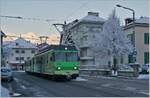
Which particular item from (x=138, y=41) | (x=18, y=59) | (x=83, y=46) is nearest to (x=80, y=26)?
(x=83, y=46)

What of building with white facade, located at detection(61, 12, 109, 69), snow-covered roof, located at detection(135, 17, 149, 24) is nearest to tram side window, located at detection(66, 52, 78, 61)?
snow-covered roof, located at detection(135, 17, 149, 24)

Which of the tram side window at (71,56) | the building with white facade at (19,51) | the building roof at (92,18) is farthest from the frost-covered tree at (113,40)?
the building with white facade at (19,51)

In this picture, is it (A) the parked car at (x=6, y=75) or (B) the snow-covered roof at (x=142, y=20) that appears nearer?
(A) the parked car at (x=6, y=75)

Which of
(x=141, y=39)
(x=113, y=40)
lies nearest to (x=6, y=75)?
(x=113, y=40)

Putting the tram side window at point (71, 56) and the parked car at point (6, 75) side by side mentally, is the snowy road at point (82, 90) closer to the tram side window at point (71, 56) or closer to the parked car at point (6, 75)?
the tram side window at point (71, 56)

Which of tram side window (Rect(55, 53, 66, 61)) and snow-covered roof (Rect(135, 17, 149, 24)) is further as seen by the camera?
snow-covered roof (Rect(135, 17, 149, 24))

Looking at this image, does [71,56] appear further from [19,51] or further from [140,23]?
[19,51]

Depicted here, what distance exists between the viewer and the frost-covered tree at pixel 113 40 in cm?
6769

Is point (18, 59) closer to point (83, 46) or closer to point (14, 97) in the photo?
point (83, 46)

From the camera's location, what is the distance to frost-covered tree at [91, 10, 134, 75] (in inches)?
2665

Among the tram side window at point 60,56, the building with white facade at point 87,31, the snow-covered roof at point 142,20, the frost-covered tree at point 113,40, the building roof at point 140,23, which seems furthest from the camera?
the building with white facade at point 87,31

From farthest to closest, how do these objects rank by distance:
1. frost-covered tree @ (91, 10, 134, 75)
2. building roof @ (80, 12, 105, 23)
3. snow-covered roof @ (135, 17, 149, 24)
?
building roof @ (80, 12, 105, 23)
snow-covered roof @ (135, 17, 149, 24)
frost-covered tree @ (91, 10, 134, 75)

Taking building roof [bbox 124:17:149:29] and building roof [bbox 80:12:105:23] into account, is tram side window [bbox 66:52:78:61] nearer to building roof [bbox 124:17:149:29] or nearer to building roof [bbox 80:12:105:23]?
building roof [bbox 124:17:149:29]

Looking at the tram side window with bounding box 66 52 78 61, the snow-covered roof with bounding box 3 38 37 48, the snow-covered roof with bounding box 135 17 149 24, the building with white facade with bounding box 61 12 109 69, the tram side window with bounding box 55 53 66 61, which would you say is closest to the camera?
the tram side window with bounding box 55 53 66 61
